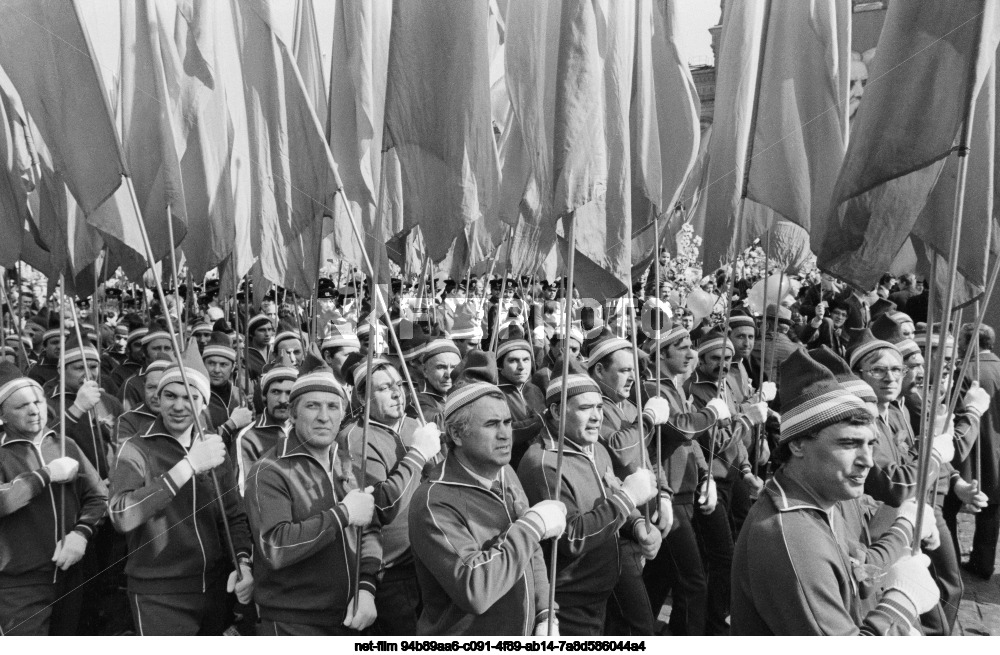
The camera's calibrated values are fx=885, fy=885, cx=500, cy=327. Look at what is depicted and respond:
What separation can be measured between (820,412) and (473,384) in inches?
54.5

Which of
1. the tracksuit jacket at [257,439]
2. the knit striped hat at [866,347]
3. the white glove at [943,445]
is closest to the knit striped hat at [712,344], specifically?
the knit striped hat at [866,347]

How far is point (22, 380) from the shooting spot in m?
4.82

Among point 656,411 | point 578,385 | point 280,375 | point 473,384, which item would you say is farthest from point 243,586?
point 656,411

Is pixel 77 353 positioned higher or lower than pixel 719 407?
higher

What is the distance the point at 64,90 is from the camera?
436cm

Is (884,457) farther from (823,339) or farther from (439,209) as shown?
(823,339)

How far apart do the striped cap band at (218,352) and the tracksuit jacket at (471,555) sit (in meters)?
4.05

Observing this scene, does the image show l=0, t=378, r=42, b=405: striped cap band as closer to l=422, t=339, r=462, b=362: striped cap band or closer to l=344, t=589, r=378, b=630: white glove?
l=344, t=589, r=378, b=630: white glove

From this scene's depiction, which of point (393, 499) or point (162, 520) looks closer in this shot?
point (393, 499)

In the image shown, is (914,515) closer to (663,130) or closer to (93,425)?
(663,130)

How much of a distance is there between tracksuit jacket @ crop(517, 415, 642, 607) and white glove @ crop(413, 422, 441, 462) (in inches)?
17.6

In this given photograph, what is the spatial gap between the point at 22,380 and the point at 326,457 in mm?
1902

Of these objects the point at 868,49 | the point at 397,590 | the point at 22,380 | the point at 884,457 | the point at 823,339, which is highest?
the point at 868,49

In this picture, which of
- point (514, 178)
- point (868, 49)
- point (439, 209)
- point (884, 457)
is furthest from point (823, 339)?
point (439, 209)
